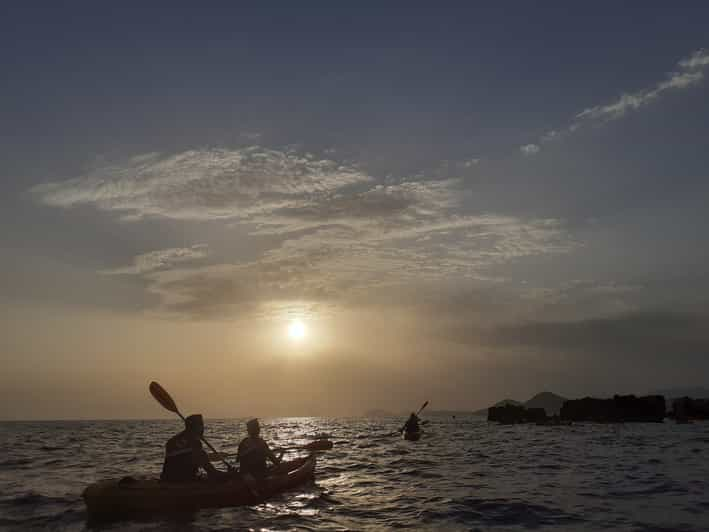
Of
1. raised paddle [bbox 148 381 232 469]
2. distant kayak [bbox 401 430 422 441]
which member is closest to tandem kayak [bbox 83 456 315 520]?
raised paddle [bbox 148 381 232 469]

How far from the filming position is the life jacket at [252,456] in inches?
656

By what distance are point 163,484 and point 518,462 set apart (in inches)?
785

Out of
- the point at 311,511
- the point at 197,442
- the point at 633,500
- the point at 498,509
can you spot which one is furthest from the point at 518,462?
the point at 197,442

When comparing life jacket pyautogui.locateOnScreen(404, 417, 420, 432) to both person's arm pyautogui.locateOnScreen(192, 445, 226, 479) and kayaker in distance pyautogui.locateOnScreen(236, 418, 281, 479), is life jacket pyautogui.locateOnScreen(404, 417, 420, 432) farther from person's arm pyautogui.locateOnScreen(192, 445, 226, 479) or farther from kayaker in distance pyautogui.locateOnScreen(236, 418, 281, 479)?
person's arm pyautogui.locateOnScreen(192, 445, 226, 479)

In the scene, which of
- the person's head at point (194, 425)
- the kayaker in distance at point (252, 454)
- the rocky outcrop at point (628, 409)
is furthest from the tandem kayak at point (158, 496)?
the rocky outcrop at point (628, 409)

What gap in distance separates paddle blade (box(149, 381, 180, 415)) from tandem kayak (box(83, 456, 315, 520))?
376 centimetres

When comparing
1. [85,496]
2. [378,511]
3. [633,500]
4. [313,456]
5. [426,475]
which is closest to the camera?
[85,496]

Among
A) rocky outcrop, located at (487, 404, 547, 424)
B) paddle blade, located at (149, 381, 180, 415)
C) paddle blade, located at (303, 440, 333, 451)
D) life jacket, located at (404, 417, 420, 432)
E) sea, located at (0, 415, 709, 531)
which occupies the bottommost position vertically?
rocky outcrop, located at (487, 404, 547, 424)

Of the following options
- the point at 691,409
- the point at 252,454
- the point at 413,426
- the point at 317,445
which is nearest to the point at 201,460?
the point at 252,454

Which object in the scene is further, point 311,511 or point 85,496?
point 311,511

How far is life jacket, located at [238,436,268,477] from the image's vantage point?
16.7 metres

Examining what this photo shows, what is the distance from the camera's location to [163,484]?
14227mm

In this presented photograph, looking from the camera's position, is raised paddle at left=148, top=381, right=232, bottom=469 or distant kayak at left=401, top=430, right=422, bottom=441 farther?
distant kayak at left=401, top=430, right=422, bottom=441

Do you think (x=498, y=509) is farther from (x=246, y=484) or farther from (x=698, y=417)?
(x=698, y=417)
